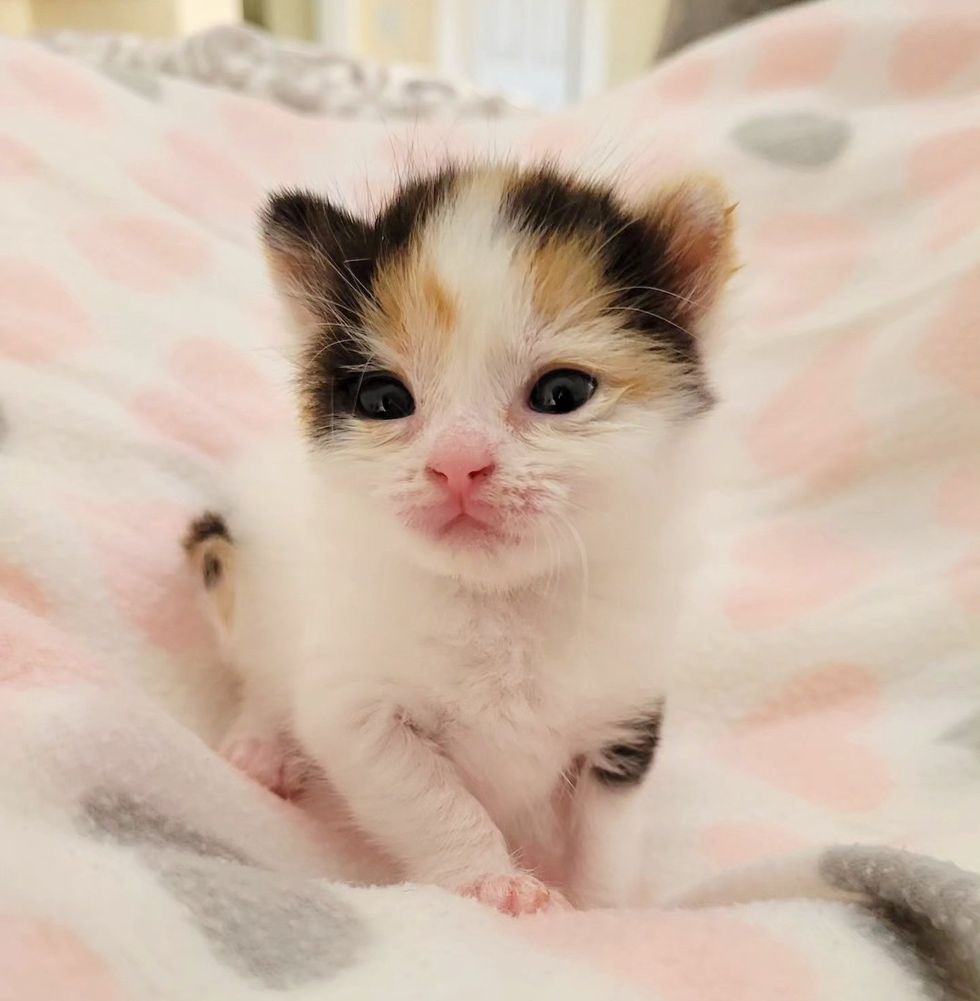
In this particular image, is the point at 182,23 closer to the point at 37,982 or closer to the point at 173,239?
the point at 173,239

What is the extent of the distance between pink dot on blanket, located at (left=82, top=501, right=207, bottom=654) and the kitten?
20 cm

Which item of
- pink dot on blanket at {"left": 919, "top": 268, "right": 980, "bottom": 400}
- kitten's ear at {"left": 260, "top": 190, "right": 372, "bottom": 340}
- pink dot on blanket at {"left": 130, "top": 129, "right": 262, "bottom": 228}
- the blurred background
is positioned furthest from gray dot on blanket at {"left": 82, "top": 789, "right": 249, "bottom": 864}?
the blurred background

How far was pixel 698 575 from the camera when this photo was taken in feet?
4.97

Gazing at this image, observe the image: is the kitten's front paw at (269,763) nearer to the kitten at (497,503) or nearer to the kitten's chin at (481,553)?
the kitten at (497,503)

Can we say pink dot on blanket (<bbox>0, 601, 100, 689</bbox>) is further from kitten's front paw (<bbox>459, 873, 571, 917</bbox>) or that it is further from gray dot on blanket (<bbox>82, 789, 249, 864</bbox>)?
kitten's front paw (<bbox>459, 873, 571, 917</bbox>)

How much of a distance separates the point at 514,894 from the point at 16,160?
1.44 metres

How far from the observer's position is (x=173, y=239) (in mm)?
1814

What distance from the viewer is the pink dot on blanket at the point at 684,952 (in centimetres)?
65

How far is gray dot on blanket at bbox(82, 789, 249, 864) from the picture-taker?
28.5 inches

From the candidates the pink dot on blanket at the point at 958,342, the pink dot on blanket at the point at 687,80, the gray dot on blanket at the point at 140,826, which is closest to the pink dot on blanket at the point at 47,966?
the gray dot on blanket at the point at 140,826

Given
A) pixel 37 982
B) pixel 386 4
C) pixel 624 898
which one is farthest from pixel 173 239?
pixel 386 4

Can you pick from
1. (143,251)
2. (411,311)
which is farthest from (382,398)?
(143,251)

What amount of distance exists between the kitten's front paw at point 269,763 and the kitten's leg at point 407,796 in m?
0.15

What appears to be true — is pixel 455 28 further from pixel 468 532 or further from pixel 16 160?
pixel 468 532
